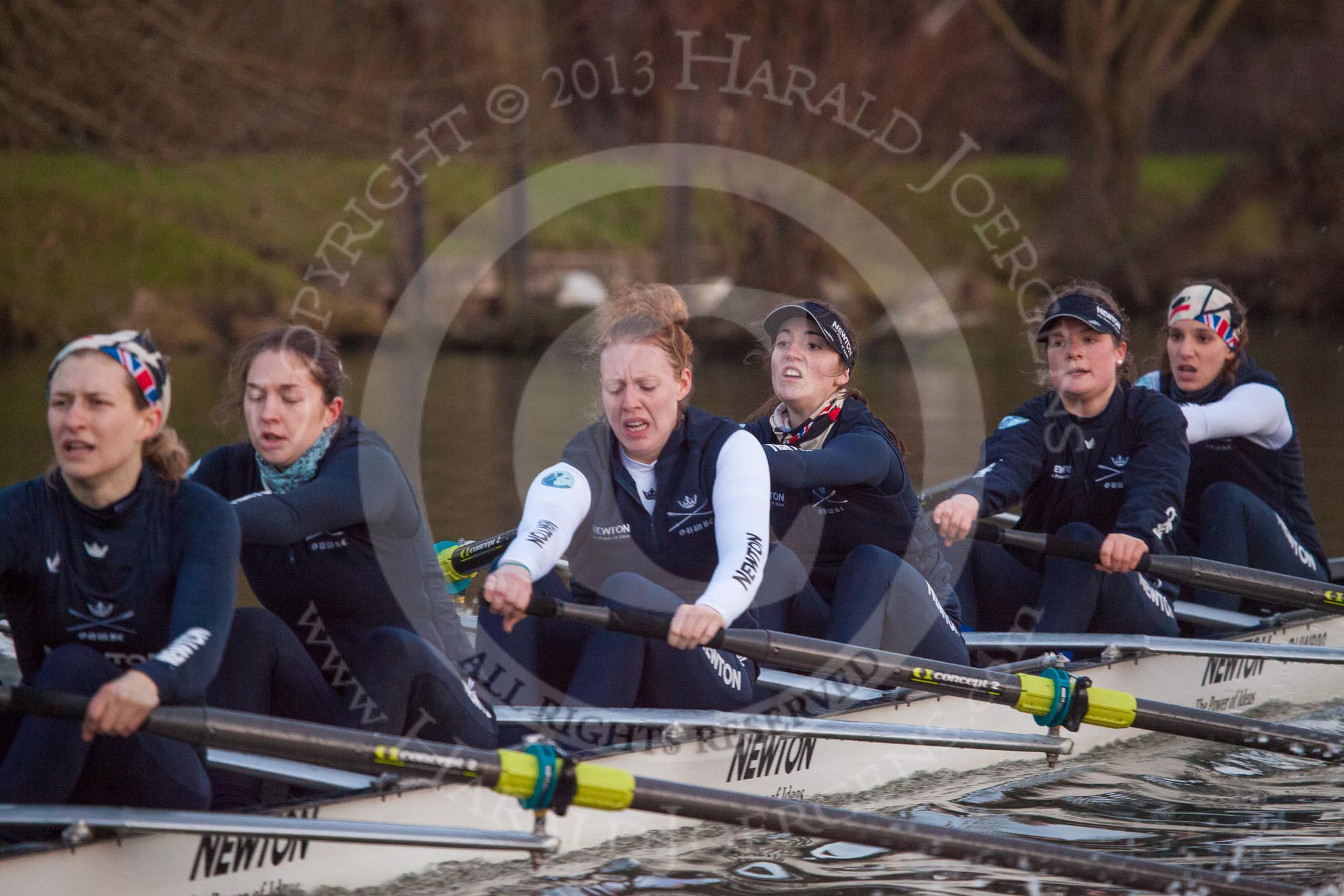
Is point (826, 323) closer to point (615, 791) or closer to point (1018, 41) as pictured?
point (615, 791)

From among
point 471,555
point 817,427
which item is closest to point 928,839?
point 817,427

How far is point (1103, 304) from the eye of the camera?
5324mm

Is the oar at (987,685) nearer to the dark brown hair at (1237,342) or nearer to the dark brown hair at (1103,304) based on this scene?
the dark brown hair at (1103,304)

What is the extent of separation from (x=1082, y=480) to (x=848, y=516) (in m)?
1.28

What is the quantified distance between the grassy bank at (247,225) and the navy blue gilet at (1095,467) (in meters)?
5.89

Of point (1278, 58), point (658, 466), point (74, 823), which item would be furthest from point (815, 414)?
point (1278, 58)

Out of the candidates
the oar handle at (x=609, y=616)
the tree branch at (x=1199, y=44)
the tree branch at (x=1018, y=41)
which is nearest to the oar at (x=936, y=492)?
the oar handle at (x=609, y=616)

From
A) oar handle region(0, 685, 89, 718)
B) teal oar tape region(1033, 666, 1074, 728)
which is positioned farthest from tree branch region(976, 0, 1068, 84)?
oar handle region(0, 685, 89, 718)

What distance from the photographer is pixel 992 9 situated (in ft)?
71.4

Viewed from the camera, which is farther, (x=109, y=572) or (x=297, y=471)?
(x=297, y=471)

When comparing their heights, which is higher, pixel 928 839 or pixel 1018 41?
pixel 1018 41

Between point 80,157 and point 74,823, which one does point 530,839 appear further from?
point 80,157

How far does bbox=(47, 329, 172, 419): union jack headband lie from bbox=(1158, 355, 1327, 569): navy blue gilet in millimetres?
4256

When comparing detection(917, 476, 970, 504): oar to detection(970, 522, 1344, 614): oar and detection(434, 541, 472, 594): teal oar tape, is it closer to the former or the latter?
detection(970, 522, 1344, 614): oar
